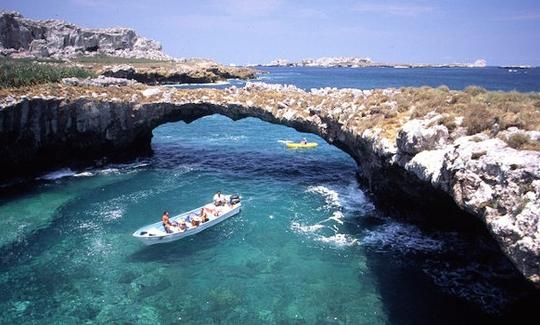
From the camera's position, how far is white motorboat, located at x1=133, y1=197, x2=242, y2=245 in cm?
2806

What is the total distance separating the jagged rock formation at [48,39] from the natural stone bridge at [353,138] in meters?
105

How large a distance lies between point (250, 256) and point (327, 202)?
1147 cm

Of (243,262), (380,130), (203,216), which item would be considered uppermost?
(380,130)

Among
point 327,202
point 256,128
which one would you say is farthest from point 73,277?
point 256,128

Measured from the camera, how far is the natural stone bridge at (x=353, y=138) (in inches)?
580

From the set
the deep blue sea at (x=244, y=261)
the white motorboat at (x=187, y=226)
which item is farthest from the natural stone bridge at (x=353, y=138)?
the white motorboat at (x=187, y=226)

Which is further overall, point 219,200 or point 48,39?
point 48,39

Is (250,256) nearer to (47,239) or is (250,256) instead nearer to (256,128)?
(47,239)

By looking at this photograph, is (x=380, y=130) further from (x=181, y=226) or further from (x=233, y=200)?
(x=181, y=226)

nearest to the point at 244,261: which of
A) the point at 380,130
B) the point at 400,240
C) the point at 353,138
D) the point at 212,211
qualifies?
the point at 212,211

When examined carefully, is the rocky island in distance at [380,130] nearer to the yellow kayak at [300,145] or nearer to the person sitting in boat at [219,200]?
the yellow kayak at [300,145]

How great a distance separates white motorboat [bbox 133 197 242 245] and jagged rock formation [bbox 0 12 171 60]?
12397 cm

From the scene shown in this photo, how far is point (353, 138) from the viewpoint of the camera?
33.3 meters

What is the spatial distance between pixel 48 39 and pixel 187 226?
6647 inches
